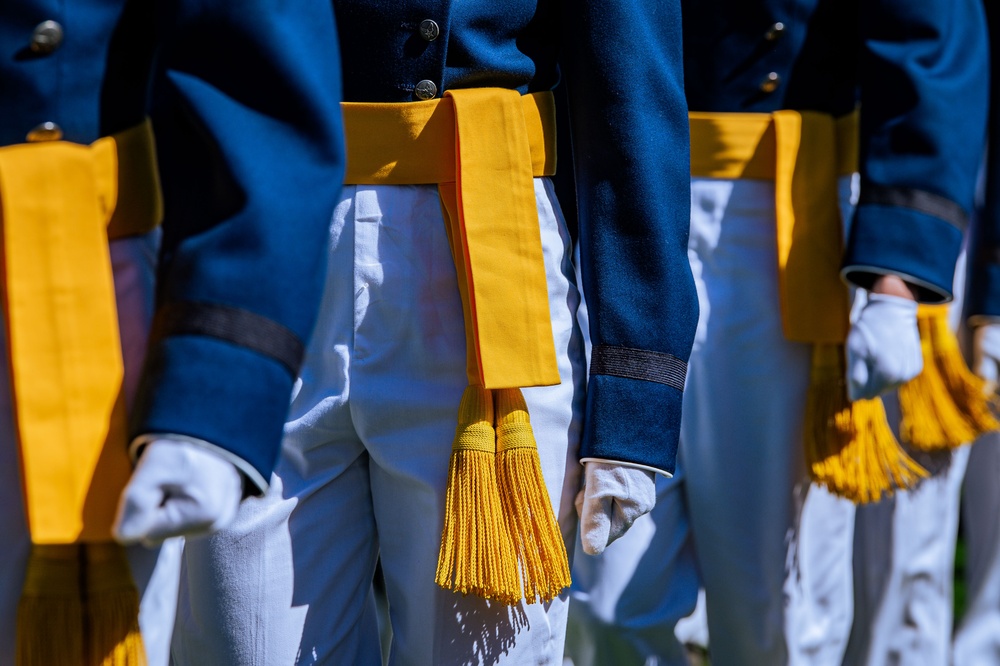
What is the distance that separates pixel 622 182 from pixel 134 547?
0.81m

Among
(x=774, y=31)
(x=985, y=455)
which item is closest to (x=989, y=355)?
(x=985, y=455)

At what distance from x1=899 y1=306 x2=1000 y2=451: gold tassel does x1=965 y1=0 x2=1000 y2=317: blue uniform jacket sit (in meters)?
0.27

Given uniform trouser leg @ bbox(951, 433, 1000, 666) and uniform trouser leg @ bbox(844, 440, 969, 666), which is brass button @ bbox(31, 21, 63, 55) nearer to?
uniform trouser leg @ bbox(844, 440, 969, 666)

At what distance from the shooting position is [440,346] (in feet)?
5.90

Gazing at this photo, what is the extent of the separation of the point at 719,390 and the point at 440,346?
2.62 feet

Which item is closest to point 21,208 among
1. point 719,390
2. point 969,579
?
point 719,390

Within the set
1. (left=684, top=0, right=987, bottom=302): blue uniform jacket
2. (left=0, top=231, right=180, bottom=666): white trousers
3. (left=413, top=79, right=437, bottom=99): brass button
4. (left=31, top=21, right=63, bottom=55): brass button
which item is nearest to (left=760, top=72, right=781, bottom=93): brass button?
(left=684, top=0, right=987, bottom=302): blue uniform jacket

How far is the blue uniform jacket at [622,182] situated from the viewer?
72.9 inches

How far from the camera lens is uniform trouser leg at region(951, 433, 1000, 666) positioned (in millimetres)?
3492

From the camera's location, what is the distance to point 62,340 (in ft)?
4.69

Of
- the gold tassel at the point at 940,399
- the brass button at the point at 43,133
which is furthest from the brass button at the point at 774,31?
the brass button at the point at 43,133

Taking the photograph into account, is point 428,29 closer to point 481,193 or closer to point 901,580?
point 481,193

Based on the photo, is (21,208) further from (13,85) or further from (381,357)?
(381,357)

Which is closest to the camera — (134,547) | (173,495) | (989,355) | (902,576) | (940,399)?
(173,495)
